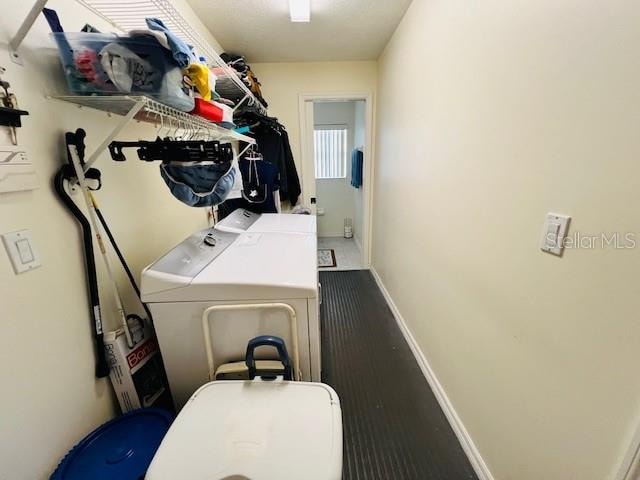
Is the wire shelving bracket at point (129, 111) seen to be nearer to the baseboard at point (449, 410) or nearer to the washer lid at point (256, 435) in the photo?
the washer lid at point (256, 435)

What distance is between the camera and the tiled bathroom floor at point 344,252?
12.4ft

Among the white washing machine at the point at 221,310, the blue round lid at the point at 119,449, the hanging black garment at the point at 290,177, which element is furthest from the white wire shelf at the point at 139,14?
the hanging black garment at the point at 290,177

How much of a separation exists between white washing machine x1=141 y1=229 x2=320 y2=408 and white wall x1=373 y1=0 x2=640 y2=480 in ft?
2.57

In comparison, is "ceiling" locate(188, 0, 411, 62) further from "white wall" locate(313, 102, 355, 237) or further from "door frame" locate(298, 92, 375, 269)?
"white wall" locate(313, 102, 355, 237)

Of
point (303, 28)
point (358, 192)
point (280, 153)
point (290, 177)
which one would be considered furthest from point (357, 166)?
point (303, 28)

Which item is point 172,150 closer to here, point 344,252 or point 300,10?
point 300,10

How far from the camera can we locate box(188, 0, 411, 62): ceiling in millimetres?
1892

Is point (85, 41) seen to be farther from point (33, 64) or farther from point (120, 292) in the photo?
point (120, 292)

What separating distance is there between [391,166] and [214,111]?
1801 mm

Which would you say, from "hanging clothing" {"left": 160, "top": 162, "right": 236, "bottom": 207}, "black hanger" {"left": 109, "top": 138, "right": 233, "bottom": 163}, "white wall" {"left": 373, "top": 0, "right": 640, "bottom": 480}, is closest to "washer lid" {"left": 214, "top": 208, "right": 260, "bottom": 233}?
"hanging clothing" {"left": 160, "top": 162, "right": 236, "bottom": 207}

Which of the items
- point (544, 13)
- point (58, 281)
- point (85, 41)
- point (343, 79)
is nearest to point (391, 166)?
point (343, 79)

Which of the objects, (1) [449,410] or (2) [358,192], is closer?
(1) [449,410]

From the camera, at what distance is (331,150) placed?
15.7 ft

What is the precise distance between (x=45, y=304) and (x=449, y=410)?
6.33ft
